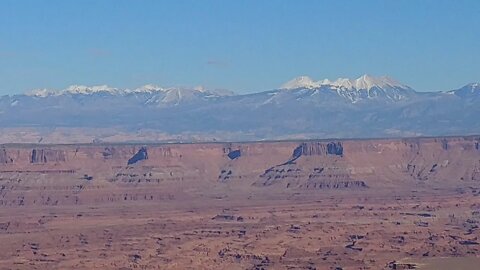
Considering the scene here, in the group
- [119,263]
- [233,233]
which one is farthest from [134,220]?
[119,263]

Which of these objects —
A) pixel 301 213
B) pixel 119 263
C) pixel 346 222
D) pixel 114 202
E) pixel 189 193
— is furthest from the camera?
pixel 189 193

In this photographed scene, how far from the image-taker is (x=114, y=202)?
607 feet

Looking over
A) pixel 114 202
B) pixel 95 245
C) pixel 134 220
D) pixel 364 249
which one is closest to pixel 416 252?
pixel 364 249

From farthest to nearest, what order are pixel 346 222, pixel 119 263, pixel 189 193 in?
pixel 189 193 < pixel 346 222 < pixel 119 263

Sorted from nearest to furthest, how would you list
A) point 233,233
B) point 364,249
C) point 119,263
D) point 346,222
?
point 119,263 < point 364,249 < point 233,233 < point 346,222

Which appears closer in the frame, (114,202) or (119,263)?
(119,263)

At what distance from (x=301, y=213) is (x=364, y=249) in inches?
1482

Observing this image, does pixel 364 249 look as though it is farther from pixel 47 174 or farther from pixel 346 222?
pixel 47 174

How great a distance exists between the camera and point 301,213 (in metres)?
163

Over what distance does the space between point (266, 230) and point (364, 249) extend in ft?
70.8

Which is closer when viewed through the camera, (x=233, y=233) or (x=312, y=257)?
(x=312, y=257)

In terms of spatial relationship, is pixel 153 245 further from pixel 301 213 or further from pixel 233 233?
pixel 301 213

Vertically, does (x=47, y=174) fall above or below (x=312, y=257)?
above

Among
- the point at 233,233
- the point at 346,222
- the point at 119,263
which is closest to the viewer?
the point at 119,263
